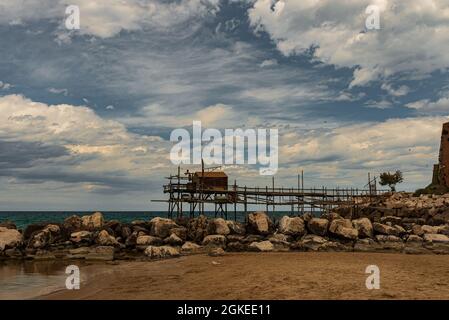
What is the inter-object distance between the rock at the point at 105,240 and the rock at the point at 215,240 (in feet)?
20.6

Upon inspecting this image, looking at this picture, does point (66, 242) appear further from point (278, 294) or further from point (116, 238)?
point (278, 294)

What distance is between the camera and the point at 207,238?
2812cm

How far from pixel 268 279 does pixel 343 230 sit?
14.7 m

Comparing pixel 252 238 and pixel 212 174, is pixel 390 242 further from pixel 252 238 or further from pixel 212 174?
pixel 212 174

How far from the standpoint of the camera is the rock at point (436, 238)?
27.0 meters

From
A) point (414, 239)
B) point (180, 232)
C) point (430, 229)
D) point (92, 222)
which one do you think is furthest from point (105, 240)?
point (430, 229)

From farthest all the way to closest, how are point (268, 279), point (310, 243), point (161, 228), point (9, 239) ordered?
1. point (161, 228)
2. point (9, 239)
3. point (310, 243)
4. point (268, 279)

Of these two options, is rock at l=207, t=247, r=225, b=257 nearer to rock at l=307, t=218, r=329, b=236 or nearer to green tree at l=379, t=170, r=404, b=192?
rock at l=307, t=218, r=329, b=236

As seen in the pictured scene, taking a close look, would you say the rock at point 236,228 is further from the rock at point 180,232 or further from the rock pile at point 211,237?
the rock at point 180,232

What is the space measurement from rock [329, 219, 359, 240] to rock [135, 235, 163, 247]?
12190 millimetres

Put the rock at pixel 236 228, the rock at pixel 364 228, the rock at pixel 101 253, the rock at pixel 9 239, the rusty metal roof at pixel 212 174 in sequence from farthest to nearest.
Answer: the rusty metal roof at pixel 212 174
the rock at pixel 236 228
the rock at pixel 364 228
the rock at pixel 9 239
the rock at pixel 101 253

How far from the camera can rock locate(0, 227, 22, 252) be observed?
89.7 ft

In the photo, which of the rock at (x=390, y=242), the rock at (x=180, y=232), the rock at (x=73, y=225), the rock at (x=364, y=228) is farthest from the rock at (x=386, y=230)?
the rock at (x=73, y=225)
